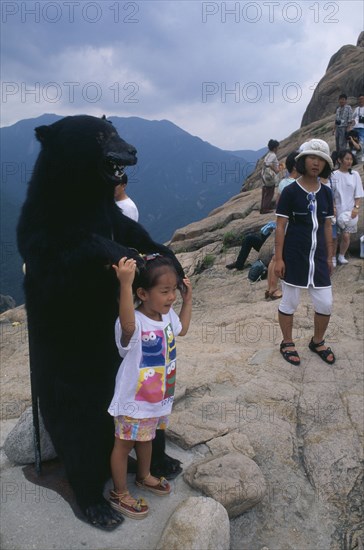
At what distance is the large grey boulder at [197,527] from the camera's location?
7.76 ft

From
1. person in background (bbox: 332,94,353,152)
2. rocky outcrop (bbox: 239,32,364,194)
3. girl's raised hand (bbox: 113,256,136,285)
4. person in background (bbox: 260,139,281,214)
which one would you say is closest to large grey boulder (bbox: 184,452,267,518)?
girl's raised hand (bbox: 113,256,136,285)

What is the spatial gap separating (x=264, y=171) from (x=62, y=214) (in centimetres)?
887

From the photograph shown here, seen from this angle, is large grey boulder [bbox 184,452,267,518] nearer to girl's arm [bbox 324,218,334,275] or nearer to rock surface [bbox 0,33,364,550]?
rock surface [bbox 0,33,364,550]

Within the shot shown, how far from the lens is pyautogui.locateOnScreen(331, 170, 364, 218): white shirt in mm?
6781

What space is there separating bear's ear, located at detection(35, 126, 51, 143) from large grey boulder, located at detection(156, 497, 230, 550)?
198cm

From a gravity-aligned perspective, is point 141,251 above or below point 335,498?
above

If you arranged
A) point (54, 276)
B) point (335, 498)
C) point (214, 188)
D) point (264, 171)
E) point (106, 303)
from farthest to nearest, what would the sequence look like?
point (214, 188) → point (264, 171) → point (335, 498) → point (106, 303) → point (54, 276)

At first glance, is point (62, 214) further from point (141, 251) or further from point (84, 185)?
point (141, 251)

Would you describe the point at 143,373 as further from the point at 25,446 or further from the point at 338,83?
the point at 338,83

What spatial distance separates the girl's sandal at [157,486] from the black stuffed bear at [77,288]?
0.76 feet

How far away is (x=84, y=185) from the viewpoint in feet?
8.05

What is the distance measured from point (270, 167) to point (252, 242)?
285 centimetres

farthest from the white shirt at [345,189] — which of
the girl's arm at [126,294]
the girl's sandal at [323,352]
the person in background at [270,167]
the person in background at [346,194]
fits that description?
the girl's arm at [126,294]

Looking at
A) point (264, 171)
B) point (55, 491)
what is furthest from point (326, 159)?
point (264, 171)
